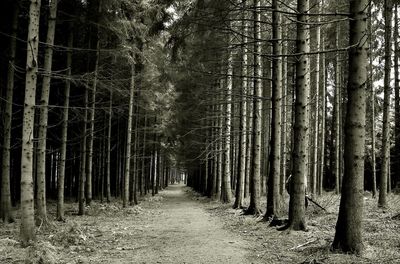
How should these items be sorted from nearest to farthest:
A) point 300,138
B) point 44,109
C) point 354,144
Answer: point 354,144 < point 300,138 < point 44,109

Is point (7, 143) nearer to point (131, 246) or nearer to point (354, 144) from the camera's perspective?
point (131, 246)

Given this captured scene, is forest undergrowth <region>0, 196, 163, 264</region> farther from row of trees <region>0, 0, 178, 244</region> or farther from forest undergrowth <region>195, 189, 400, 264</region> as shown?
forest undergrowth <region>195, 189, 400, 264</region>

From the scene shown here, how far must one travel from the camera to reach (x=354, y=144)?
6.76 meters

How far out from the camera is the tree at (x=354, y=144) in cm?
659

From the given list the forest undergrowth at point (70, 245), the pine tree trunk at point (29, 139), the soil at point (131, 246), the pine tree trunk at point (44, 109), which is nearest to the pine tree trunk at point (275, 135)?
the soil at point (131, 246)

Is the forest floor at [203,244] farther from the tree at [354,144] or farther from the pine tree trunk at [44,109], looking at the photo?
the pine tree trunk at [44,109]

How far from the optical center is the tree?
21.6 ft

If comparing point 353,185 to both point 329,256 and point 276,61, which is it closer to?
point 329,256

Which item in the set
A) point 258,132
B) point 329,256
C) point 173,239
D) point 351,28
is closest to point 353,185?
point 329,256

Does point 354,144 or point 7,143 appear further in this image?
point 7,143

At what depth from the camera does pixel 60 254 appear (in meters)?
7.29

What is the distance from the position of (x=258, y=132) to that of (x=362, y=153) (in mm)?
7636

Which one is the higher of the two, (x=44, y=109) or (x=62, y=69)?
(x=62, y=69)

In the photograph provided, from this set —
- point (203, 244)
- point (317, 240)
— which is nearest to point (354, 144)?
point (317, 240)
